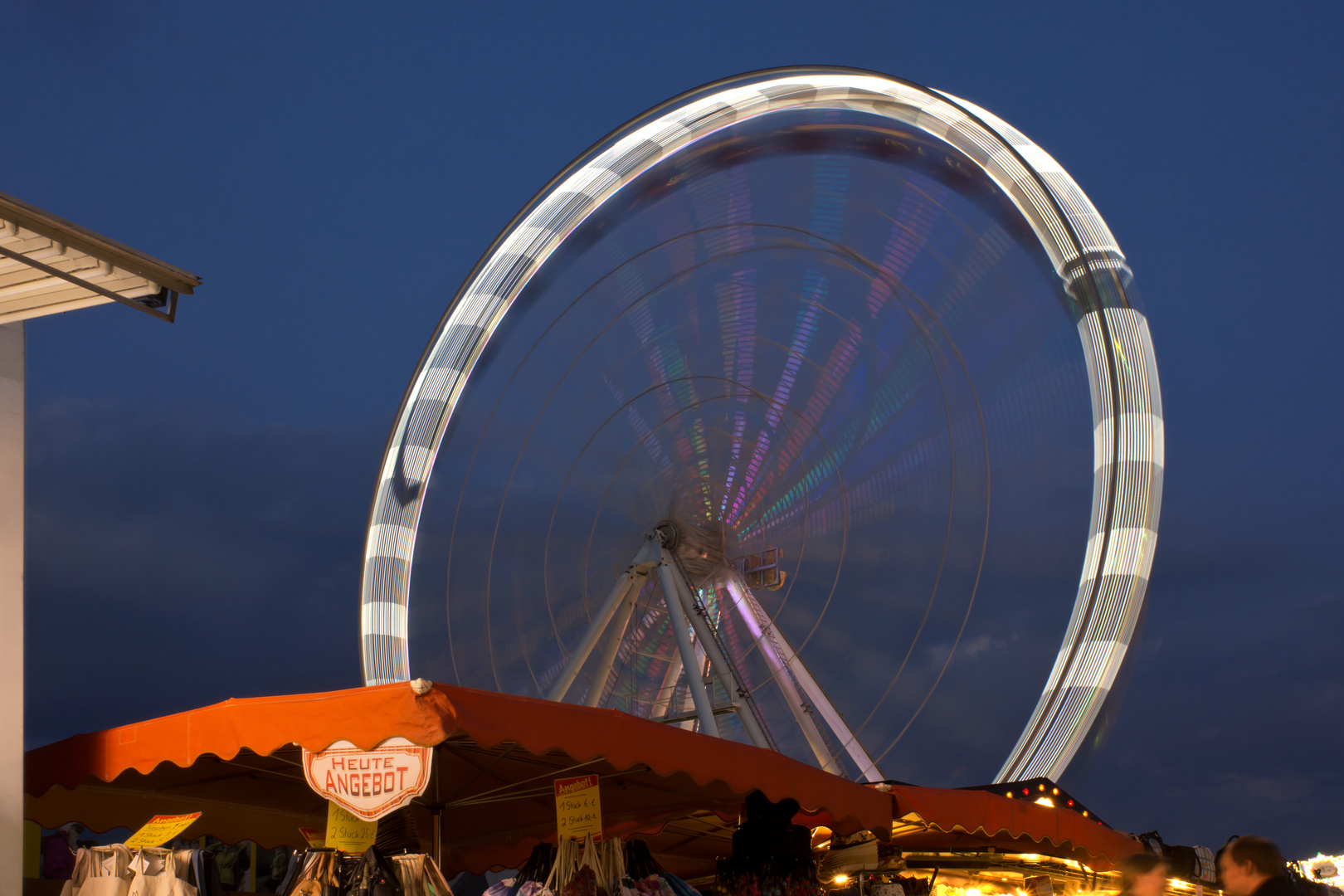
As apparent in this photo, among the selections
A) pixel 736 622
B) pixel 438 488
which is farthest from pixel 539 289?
pixel 736 622

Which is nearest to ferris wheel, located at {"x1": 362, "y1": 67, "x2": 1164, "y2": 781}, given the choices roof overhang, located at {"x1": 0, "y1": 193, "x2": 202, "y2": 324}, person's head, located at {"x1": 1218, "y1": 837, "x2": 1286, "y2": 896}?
person's head, located at {"x1": 1218, "y1": 837, "x2": 1286, "y2": 896}

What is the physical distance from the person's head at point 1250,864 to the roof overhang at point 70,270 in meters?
4.35

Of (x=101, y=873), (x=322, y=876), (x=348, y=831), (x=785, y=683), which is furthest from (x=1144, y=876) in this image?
(x=785, y=683)

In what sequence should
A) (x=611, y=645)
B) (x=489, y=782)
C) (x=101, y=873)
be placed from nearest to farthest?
(x=101, y=873) < (x=489, y=782) < (x=611, y=645)

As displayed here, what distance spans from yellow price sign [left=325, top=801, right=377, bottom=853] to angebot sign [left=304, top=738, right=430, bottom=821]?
0.98 feet

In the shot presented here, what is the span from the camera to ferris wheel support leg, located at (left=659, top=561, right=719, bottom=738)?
9734 millimetres

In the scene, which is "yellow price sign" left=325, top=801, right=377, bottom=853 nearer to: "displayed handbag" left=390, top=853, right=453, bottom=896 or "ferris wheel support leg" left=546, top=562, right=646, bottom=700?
"displayed handbag" left=390, top=853, right=453, bottom=896

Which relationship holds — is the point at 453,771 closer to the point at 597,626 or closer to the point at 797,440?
the point at 597,626

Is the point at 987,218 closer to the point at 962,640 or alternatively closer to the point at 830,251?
the point at 830,251

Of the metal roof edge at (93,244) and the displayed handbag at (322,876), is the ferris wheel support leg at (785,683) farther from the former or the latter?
the metal roof edge at (93,244)

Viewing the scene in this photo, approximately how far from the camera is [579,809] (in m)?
4.52

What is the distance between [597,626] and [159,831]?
20.8ft

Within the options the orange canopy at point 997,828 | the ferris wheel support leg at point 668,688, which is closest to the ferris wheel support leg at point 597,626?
the ferris wheel support leg at point 668,688

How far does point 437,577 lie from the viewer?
10.5m
